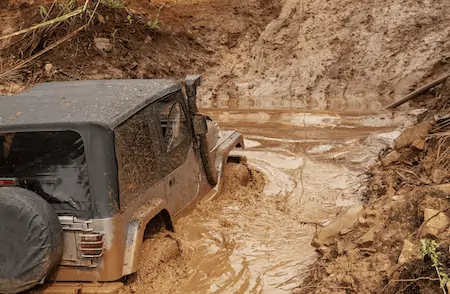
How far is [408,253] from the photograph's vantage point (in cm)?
398

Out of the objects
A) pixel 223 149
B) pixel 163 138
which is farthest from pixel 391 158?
pixel 163 138

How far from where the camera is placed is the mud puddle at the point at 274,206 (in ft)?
16.5

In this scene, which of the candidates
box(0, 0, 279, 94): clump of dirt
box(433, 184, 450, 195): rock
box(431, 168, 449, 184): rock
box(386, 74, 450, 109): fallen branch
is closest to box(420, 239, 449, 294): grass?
box(433, 184, 450, 195): rock

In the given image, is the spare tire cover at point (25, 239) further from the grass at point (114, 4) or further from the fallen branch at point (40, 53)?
the grass at point (114, 4)

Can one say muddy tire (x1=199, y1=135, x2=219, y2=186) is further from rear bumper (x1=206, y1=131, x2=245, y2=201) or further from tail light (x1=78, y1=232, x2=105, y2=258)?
tail light (x1=78, y1=232, x2=105, y2=258)

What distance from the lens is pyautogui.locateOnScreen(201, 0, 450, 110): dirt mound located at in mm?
11617

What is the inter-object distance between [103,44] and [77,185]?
9155 millimetres

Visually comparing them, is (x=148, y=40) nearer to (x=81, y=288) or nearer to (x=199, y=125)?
(x=199, y=125)

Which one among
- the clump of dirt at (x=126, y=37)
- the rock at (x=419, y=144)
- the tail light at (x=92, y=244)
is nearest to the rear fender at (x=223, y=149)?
the rock at (x=419, y=144)

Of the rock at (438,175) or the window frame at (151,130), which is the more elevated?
the window frame at (151,130)

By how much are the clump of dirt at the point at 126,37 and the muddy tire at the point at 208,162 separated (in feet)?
22.5

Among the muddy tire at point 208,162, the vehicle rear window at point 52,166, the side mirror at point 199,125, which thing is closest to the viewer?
the vehicle rear window at point 52,166

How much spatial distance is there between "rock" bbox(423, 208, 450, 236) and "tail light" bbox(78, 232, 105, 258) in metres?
2.20

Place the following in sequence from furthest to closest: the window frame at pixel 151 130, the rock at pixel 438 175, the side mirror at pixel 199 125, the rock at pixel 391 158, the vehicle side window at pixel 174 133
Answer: the rock at pixel 391 158
the side mirror at pixel 199 125
the rock at pixel 438 175
the vehicle side window at pixel 174 133
the window frame at pixel 151 130
